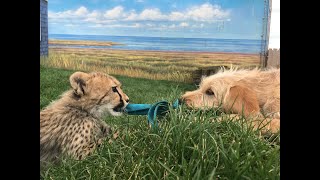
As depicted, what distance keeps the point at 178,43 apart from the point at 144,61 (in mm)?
196

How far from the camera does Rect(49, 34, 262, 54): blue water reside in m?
2.53

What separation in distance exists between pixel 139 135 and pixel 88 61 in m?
0.45

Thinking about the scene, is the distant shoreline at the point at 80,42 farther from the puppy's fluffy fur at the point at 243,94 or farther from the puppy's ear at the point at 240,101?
the puppy's ear at the point at 240,101

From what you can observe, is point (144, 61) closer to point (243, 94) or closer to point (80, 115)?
point (80, 115)

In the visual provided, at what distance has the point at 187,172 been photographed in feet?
7.09

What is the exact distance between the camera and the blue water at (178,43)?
253cm

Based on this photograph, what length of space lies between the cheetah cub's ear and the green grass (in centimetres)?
4

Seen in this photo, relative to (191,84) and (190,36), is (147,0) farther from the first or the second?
(191,84)

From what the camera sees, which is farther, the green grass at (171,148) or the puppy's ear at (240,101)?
the puppy's ear at (240,101)

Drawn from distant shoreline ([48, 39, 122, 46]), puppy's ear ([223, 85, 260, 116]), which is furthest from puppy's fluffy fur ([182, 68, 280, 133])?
distant shoreline ([48, 39, 122, 46])

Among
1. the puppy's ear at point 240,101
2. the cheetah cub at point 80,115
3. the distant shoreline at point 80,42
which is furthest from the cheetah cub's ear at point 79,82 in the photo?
the puppy's ear at point 240,101

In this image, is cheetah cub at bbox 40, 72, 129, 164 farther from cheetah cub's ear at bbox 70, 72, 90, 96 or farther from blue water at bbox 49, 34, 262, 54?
blue water at bbox 49, 34, 262, 54

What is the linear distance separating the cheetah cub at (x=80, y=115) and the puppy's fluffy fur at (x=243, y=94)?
0.37 m

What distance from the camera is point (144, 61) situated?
2.60 meters
